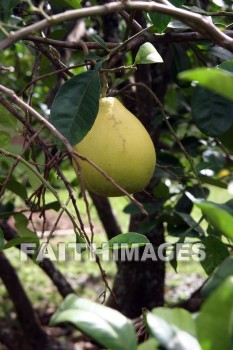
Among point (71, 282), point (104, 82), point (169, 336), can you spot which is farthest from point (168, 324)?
point (71, 282)

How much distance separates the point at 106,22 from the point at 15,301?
42.5 inches

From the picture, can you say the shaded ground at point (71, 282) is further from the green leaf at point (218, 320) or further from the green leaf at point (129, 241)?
the green leaf at point (218, 320)

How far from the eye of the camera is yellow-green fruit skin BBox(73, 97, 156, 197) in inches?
41.6

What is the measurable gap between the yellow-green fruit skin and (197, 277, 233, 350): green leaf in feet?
1.79

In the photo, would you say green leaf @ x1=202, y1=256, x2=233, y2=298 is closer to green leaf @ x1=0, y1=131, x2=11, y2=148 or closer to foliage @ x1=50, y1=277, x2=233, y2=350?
foliage @ x1=50, y1=277, x2=233, y2=350

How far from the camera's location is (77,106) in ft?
3.31

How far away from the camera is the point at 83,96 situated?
3.33 ft

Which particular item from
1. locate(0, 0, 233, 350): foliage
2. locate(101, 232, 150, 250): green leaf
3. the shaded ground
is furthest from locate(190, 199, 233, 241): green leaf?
the shaded ground

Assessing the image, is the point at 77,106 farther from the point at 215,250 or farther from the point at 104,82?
the point at 215,250

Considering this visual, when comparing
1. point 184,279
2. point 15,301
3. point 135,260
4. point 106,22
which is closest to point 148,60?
point 135,260

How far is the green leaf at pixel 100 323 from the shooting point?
1.86ft

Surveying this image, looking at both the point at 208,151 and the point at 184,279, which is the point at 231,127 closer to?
the point at 208,151

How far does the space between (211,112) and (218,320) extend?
75cm

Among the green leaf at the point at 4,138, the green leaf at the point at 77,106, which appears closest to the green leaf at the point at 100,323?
the green leaf at the point at 77,106
